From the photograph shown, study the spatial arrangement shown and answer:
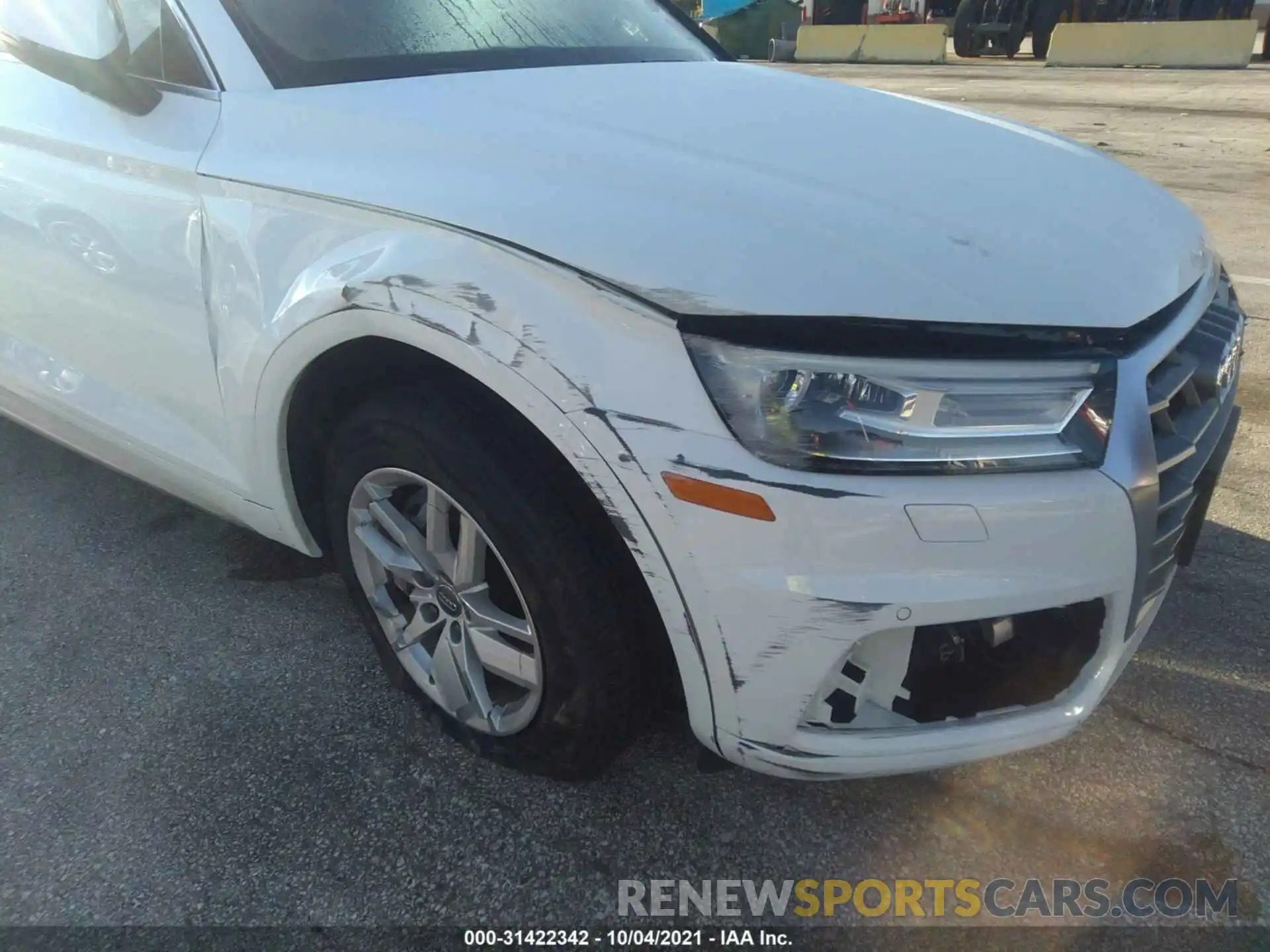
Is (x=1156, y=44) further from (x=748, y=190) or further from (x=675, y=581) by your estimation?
(x=675, y=581)

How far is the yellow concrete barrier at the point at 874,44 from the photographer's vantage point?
19.5m

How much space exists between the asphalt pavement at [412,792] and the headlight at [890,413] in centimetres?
49

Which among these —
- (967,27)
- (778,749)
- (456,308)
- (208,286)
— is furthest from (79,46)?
(967,27)

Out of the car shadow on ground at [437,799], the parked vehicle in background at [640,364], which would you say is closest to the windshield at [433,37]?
the parked vehicle in background at [640,364]

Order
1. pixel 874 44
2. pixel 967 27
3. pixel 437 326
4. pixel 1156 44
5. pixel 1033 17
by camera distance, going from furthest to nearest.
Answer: pixel 874 44 < pixel 967 27 < pixel 1033 17 < pixel 1156 44 < pixel 437 326

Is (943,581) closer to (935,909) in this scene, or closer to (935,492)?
(935,492)

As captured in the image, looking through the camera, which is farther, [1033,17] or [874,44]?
[874,44]

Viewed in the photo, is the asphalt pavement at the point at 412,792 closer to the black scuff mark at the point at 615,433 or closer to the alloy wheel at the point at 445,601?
the alloy wheel at the point at 445,601

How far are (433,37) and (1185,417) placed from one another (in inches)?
69.5

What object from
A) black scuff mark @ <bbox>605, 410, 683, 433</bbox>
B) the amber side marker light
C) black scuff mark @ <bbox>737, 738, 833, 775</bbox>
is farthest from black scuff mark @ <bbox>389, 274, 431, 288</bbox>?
black scuff mark @ <bbox>737, 738, 833, 775</bbox>

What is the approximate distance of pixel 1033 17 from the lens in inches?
744

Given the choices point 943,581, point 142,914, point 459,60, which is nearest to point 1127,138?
point 459,60

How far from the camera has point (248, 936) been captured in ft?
5.64

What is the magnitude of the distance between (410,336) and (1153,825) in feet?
5.41
